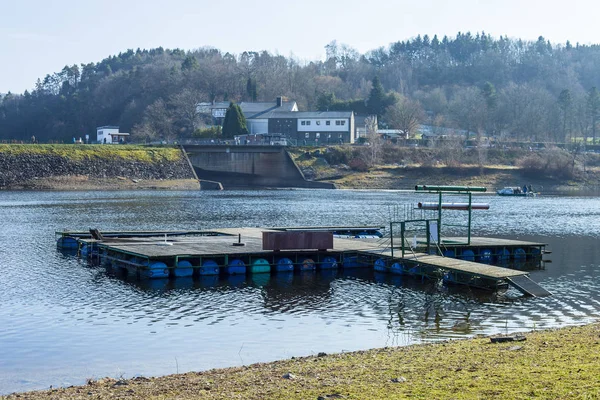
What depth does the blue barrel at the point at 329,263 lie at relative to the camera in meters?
39.8

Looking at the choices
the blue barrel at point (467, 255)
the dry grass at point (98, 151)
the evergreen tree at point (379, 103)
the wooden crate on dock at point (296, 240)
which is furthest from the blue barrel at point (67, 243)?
the evergreen tree at point (379, 103)

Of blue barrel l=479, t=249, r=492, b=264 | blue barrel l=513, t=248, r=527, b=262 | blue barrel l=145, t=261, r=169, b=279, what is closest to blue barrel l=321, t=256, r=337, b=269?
blue barrel l=145, t=261, r=169, b=279

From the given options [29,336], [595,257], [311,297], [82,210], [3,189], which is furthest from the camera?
[3,189]

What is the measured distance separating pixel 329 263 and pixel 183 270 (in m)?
7.95

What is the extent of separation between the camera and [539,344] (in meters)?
19.2

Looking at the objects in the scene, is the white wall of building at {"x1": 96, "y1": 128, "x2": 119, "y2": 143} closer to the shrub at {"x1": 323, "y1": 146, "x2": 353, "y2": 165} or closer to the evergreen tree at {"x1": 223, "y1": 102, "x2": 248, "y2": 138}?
the evergreen tree at {"x1": 223, "y1": 102, "x2": 248, "y2": 138}

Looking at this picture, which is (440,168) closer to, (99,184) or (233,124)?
(233,124)

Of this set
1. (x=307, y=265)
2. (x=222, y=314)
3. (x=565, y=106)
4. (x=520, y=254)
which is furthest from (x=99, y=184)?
(x=565, y=106)

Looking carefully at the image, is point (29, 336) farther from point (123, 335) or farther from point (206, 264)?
point (206, 264)

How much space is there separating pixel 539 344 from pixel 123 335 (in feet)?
39.8

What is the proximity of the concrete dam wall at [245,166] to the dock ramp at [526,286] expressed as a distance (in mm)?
96289

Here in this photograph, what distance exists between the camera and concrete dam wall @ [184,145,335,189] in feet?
421

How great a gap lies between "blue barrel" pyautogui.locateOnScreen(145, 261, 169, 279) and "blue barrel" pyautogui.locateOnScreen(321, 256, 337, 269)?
8414mm

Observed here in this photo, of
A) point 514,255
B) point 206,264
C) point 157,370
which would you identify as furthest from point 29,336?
point 514,255
